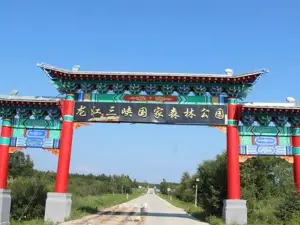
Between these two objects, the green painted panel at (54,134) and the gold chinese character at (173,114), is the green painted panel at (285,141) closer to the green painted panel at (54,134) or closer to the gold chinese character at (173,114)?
the gold chinese character at (173,114)

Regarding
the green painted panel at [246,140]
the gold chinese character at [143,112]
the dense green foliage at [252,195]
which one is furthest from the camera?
the gold chinese character at [143,112]

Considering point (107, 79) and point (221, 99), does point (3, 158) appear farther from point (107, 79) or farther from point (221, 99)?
point (221, 99)

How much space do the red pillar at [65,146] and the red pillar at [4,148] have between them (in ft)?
8.85

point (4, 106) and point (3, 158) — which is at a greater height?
point (4, 106)

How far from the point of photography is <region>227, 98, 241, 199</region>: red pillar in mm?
16375

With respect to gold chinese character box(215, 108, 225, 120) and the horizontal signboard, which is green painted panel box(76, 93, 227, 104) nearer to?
gold chinese character box(215, 108, 225, 120)

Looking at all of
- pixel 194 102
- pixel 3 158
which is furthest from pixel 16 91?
pixel 194 102

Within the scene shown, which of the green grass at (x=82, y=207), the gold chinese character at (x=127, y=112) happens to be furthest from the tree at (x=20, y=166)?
the gold chinese character at (x=127, y=112)

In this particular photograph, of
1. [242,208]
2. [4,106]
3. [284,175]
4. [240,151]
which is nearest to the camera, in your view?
[242,208]

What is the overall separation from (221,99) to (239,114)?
112cm

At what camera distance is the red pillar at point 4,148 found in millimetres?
17500

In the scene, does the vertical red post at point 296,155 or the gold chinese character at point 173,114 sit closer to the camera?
the vertical red post at point 296,155

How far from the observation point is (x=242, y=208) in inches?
627

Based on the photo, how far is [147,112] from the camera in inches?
692
